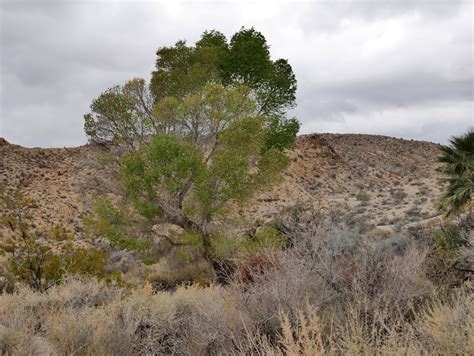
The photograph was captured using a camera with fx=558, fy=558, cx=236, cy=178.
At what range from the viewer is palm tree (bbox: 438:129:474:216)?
721 inches

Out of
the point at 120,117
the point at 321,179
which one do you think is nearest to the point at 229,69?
the point at 120,117

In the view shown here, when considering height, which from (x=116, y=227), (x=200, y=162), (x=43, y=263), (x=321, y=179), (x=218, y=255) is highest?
(x=200, y=162)

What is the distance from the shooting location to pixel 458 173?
19.9 meters

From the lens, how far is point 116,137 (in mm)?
19453

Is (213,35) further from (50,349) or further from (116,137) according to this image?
(50,349)

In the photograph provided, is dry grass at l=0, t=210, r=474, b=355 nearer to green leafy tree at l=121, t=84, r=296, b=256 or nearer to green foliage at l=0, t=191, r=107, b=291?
green foliage at l=0, t=191, r=107, b=291

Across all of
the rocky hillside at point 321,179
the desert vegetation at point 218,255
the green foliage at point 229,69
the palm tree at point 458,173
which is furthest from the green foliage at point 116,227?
the palm tree at point 458,173

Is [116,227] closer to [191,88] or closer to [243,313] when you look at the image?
[191,88]

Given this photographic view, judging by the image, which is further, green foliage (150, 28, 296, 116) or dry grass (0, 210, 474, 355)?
green foliage (150, 28, 296, 116)

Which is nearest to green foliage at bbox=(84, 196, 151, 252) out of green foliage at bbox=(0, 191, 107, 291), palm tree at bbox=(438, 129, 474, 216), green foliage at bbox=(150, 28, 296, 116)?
green foliage at bbox=(0, 191, 107, 291)

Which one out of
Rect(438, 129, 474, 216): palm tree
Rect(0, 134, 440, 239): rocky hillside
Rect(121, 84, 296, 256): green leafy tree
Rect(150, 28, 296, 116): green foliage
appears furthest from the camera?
Rect(0, 134, 440, 239): rocky hillside

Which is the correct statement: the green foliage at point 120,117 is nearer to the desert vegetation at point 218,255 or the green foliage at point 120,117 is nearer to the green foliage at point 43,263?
the desert vegetation at point 218,255

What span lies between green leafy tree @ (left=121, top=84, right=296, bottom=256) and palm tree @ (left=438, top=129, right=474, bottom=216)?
5.83 metres

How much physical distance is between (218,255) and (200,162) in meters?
3.05
